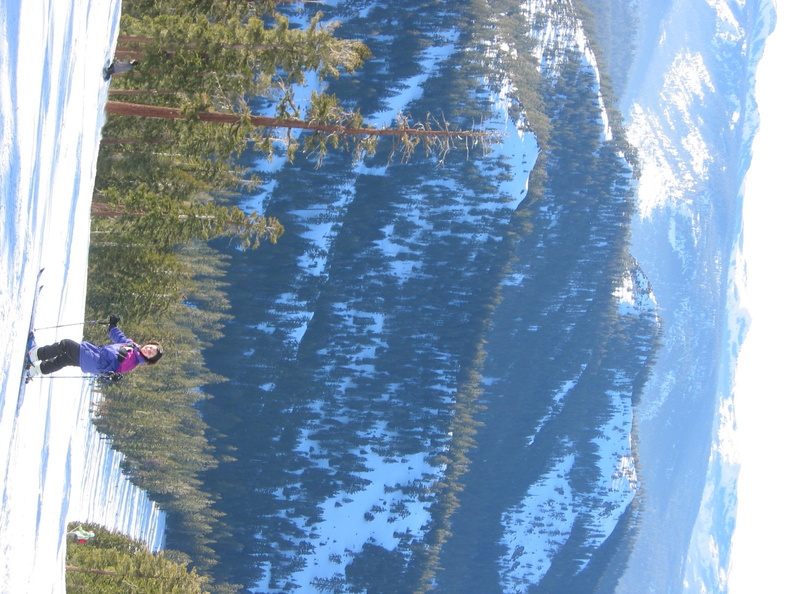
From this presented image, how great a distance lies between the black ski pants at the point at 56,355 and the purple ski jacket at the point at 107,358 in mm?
409

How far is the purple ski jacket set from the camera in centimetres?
1688

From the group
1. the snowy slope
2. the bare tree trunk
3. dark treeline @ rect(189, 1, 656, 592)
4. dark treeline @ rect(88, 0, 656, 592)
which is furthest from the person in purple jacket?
the snowy slope

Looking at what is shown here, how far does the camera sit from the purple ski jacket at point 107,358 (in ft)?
55.4

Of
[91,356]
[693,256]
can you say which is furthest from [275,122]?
[693,256]

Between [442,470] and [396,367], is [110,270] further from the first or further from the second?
[442,470]

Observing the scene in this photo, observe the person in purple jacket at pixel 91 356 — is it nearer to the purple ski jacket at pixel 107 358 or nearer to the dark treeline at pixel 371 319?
the purple ski jacket at pixel 107 358

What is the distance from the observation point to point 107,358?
17078mm

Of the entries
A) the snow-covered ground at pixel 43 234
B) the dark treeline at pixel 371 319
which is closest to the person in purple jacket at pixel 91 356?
the snow-covered ground at pixel 43 234

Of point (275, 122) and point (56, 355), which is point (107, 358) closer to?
point (56, 355)

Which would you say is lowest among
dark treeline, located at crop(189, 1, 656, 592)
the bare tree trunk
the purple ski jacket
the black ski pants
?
the black ski pants

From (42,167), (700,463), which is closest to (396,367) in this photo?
(42,167)

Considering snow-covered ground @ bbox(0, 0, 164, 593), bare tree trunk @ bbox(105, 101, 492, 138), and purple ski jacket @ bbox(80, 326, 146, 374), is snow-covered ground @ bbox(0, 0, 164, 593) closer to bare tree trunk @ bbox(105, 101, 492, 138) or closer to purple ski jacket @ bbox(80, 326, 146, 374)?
purple ski jacket @ bbox(80, 326, 146, 374)

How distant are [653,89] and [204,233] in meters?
166

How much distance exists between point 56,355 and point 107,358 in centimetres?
123
